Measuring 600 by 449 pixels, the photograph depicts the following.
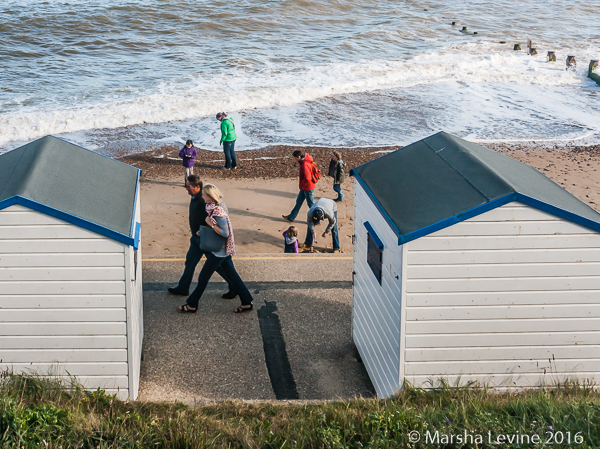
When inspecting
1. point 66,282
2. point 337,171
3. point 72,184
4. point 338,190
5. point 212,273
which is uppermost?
point 72,184

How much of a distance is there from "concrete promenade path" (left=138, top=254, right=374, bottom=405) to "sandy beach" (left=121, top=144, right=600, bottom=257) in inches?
106

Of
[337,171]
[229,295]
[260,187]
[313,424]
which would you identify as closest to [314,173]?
[337,171]

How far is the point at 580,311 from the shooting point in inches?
223

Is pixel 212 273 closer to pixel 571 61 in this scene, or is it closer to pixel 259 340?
pixel 259 340

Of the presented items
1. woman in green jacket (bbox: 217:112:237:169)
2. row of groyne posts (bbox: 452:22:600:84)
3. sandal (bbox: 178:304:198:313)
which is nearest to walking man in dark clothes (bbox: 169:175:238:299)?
sandal (bbox: 178:304:198:313)

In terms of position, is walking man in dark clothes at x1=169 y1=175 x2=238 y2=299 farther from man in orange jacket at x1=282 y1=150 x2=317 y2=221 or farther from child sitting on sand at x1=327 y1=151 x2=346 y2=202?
child sitting on sand at x1=327 y1=151 x2=346 y2=202

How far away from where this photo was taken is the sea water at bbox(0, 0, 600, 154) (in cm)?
1989

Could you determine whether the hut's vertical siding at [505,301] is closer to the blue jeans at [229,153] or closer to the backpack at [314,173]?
the backpack at [314,173]

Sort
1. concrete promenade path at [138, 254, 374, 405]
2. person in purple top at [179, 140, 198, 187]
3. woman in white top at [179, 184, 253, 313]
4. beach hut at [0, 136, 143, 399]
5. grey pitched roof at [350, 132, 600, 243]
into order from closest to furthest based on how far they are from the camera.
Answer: grey pitched roof at [350, 132, 600, 243], beach hut at [0, 136, 143, 399], concrete promenade path at [138, 254, 374, 405], woman in white top at [179, 184, 253, 313], person in purple top at [179, 140, 198, 187]

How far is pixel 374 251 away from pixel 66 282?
9.64 ft

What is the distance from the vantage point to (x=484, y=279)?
5.49 meters

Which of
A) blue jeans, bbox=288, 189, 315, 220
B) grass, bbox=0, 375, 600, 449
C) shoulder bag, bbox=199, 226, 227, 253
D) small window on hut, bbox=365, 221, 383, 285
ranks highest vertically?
small window on hut, bbox=365, 221, 383, 285

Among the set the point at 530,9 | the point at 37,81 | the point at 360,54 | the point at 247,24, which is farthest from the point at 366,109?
the point at 530,9

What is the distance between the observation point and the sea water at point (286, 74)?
19.9 metres
